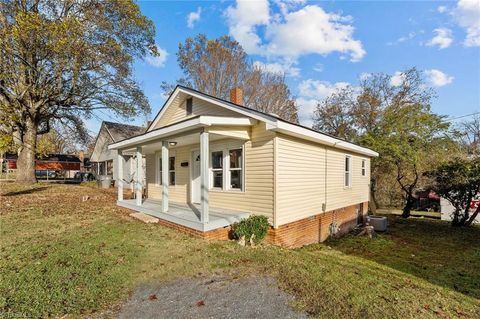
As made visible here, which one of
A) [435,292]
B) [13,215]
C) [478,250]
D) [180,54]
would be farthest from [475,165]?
[180,54]

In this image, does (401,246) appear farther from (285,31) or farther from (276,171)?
(285,31)

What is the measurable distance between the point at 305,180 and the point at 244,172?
6.96 feet

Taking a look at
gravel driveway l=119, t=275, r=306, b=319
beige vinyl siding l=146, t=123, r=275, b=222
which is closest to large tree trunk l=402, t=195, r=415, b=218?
beige vinyl siding l=146, t=123, r=275, b=222

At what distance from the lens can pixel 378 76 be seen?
20594 mm

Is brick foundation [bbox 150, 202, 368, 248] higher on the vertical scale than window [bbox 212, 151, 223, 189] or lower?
lower

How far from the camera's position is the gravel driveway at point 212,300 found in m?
3.39

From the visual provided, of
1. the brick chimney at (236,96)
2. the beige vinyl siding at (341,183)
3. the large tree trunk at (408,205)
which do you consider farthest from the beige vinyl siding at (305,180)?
the large tree trunk at (408,205)

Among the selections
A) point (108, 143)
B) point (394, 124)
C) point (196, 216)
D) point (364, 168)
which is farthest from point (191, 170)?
point (108, 143)

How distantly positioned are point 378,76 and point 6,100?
26483 mm

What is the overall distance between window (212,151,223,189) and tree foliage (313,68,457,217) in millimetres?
10954

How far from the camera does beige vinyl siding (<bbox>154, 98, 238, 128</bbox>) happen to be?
901cm

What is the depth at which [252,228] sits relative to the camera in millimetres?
6582

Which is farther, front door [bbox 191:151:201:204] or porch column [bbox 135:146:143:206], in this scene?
front door [bbox 191:151:201:204]

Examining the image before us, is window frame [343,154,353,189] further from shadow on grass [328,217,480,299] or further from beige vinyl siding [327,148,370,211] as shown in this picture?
shadow on grass [328,217,480,299]
